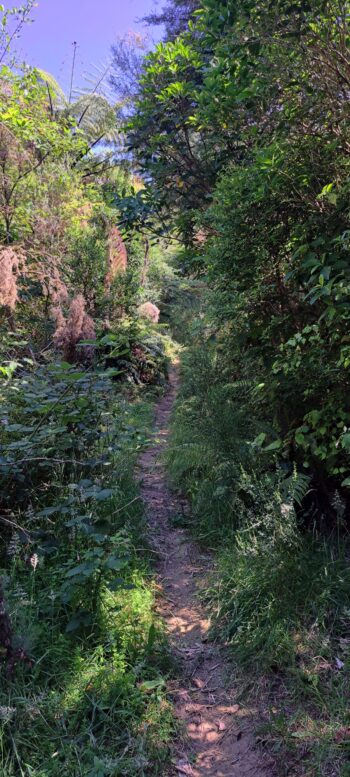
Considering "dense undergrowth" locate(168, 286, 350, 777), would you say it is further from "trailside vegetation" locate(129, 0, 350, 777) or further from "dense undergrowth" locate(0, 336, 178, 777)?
"dense undergrowth" locate(0, 336, 178, 777)

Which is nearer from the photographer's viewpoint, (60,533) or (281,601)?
(281,601)

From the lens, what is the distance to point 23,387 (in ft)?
12.8

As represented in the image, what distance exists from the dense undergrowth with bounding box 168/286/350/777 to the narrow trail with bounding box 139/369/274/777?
0.11 metres

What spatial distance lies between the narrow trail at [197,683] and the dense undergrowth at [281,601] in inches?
4.2

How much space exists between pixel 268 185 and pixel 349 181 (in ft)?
1.95

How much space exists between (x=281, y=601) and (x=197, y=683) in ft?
2.27

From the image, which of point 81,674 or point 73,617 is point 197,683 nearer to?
point 81,674

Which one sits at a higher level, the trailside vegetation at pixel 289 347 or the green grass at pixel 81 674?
the trailside vegetation at pixel 289 347

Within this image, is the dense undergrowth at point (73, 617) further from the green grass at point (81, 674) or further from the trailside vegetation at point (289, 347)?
the trailside vegetation at point (289, 347)

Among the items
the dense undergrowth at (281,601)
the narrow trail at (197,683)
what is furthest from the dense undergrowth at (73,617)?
the dense undergrowth at (281,601)

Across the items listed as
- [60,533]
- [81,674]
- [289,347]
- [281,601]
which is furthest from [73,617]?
[289,347]

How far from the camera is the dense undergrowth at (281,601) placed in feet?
7.30

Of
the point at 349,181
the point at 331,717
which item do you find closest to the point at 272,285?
the point at 349,181

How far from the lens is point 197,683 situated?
8.98ft
